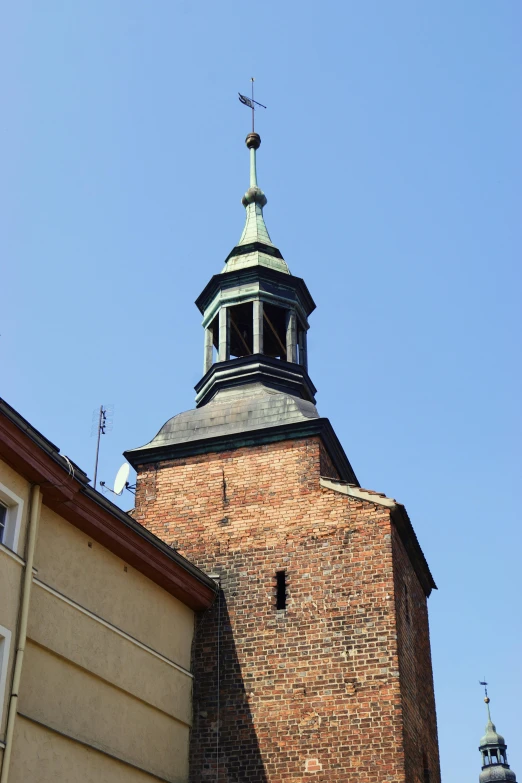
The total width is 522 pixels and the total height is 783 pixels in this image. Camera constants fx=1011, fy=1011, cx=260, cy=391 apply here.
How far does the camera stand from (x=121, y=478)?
1883 centimetres

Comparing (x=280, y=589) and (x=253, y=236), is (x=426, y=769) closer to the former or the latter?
(x=280, y=589)

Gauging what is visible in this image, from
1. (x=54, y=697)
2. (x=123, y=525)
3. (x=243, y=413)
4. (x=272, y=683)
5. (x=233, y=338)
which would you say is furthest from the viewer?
(x=233, y=338)

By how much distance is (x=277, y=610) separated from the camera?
643 inches

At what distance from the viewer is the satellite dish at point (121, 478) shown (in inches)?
737

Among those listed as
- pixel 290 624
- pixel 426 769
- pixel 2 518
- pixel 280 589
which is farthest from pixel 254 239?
pixel 2 518

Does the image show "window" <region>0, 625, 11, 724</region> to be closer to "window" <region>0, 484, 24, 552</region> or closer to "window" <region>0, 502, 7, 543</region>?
"window" <region>0, 484, 24, 552</region>

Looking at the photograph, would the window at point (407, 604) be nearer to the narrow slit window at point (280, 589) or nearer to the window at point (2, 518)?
the narrow slit window at point (280, 589)

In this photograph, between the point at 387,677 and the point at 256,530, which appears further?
the point at 256,530

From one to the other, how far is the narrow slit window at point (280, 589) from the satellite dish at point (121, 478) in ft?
12.2

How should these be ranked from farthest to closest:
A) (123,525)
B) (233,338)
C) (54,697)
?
(233,338)
(123,525)
(54,697)

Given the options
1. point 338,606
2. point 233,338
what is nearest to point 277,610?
point 338,606

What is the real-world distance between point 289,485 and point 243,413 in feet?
6.38

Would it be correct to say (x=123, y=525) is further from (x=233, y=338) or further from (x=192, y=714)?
(x=233, y=338)

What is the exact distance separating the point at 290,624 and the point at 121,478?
4.60 meters
